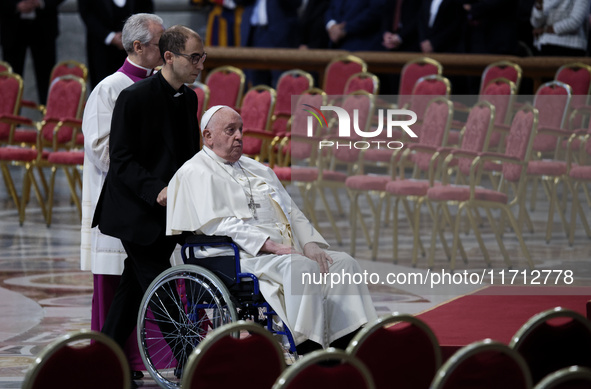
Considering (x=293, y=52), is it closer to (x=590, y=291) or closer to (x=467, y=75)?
(x=467, y=75)

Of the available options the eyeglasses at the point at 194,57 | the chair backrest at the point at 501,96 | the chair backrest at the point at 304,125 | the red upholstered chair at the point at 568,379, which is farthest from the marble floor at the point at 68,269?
the red upholstered chair at the point at 568,379

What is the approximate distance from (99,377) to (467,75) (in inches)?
311

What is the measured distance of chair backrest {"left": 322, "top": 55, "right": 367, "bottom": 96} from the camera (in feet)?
31.5

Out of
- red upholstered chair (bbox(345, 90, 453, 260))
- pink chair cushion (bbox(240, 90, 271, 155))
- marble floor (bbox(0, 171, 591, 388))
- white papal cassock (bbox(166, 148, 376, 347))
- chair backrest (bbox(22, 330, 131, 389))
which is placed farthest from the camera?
pink chair cushion (bbox(240, 90, 271, 155))

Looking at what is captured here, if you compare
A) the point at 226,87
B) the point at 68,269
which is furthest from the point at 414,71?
the point at 68,269

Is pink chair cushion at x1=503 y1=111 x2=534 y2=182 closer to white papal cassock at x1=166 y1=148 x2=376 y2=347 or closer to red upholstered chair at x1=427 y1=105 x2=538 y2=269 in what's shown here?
red upholstered chair at x1=427 y1=105 x2=538 y2=269

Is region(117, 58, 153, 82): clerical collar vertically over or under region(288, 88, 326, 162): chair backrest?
over

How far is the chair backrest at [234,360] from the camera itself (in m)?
2.89

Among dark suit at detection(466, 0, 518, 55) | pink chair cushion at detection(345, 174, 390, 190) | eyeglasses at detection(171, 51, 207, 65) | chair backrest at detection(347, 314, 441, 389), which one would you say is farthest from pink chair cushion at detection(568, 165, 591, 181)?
chair backrest at detection(347, 314, 441, 389)

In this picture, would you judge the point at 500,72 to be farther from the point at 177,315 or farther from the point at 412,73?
the point at 177,315

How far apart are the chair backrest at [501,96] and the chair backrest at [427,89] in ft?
0.96

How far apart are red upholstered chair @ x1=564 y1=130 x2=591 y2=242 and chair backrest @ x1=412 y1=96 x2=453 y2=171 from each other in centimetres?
106

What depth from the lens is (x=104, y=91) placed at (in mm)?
4570

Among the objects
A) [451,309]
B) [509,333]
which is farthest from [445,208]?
[509,333]
